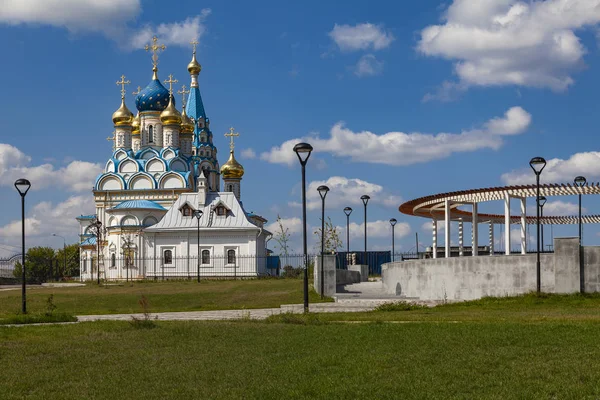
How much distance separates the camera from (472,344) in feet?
38.4

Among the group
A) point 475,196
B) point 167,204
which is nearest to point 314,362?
point 475,196

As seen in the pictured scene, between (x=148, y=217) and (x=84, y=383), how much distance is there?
192 ft

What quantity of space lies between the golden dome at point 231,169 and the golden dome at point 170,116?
716cm

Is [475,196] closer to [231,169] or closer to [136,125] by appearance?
[231,169]

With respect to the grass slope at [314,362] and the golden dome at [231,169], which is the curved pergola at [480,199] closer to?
the grass slope at [314,362]

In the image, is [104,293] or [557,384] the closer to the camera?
[557,384]

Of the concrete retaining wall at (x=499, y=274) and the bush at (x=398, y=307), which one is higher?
the concrete retaining wall at (x=499, y=274)

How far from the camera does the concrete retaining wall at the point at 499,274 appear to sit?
2306 cm

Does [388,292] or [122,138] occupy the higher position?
[122,138]

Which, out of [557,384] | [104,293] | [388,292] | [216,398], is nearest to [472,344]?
[557,384]

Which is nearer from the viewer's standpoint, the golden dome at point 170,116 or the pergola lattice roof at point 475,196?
the pergola lattice roof at point 475,196

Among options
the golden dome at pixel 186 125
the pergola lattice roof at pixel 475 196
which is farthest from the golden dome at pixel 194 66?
the pergola lattice roof at pixel 475 196

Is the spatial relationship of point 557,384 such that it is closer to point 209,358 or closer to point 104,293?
point 209,358

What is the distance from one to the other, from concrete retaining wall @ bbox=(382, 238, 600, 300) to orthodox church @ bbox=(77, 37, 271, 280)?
27.3 metres
